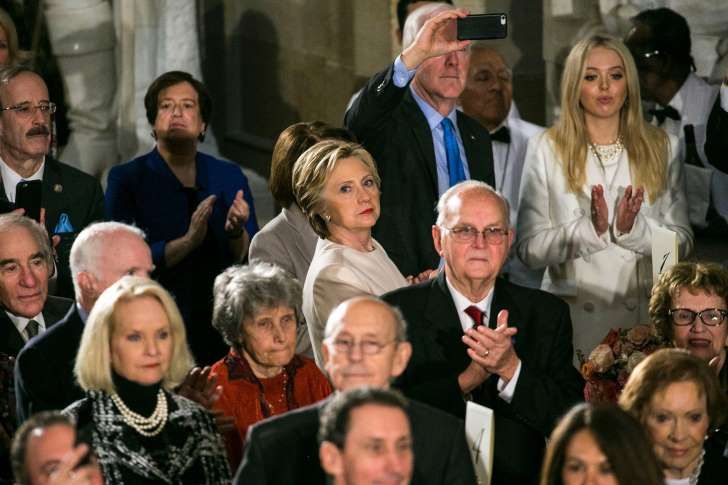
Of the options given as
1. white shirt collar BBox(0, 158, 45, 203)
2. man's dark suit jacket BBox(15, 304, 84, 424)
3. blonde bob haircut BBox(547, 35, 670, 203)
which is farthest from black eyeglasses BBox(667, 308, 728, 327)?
white shirt collar BBox(0, 158, 45, 203)

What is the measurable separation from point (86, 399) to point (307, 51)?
184 inches

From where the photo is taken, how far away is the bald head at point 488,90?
8562mm

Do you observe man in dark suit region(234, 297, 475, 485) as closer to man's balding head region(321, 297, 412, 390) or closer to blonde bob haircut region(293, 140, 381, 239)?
man's balding head region(321, 297, 412, 390)

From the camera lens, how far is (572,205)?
738 cm

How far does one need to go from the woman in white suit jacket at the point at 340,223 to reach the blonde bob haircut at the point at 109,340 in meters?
0.68

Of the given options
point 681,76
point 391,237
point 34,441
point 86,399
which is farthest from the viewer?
point 681,76

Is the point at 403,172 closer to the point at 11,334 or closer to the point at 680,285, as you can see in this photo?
the point at 680,285

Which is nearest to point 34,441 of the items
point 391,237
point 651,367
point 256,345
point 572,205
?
point 256,345

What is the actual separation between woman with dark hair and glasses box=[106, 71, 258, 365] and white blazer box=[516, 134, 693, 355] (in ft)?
3.83

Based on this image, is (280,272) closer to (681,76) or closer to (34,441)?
(34,441)

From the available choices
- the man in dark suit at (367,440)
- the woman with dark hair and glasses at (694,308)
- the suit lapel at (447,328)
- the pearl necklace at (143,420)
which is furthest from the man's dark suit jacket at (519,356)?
the man in dark suit at (367,440)

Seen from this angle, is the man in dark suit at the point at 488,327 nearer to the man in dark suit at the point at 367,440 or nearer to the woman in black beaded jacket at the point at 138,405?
the woman in black beaded jacket at the point at 138,405

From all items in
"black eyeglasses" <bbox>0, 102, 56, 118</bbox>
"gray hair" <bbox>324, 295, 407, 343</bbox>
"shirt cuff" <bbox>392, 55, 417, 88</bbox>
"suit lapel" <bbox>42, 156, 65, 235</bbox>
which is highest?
"shirt cuff" <bbox>392, 55, 417, 88</bbox>

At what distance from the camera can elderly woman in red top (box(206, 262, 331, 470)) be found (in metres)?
5.89
